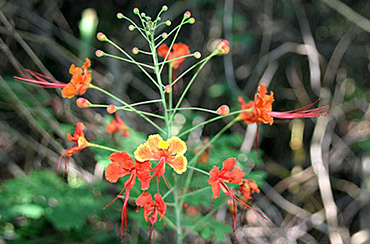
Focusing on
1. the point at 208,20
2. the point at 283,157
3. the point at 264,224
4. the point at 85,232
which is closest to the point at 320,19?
the point at 208,20

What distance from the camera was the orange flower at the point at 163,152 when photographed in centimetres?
129

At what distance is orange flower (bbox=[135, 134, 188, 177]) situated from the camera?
1288mm

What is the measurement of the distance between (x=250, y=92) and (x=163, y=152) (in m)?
1.99

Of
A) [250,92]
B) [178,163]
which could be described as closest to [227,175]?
[178,163]

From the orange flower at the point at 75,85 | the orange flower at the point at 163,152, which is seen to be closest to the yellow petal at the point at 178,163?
the orange flower at the point at 163,152

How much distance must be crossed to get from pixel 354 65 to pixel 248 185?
1992 mm

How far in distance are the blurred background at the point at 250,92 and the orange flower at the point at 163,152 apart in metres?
1.36

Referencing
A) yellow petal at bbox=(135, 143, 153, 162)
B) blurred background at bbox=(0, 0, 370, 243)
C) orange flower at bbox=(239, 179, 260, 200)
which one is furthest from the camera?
blurred background at bbox=(0, 0, 370, 243)

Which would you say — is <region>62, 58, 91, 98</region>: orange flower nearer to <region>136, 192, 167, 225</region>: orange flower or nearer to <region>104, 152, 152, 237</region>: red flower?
<region>104, 152, 152, 237</region>: red flower

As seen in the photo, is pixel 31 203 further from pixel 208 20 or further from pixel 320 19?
pixel 320 19

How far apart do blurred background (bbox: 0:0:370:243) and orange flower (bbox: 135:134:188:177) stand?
1359mm

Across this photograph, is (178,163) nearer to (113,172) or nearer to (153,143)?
(153,143)

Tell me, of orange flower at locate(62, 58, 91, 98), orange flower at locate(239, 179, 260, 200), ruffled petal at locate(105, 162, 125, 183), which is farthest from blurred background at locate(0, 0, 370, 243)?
ruffled petal at locate(105, 162, 125, 183)

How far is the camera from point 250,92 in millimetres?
3184
